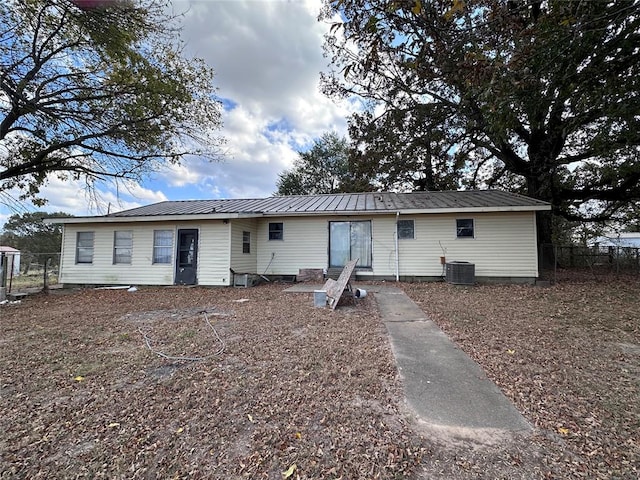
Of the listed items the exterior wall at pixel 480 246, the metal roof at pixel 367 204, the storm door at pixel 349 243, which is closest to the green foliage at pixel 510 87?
the metal roof at pixel 367 204

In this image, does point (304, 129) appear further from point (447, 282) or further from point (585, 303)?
point (585, 303)

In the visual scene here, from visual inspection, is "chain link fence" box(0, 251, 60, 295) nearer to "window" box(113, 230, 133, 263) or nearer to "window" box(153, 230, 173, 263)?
"window" box(113, 230, 133, 263)

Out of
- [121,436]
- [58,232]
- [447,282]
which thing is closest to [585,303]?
[447,282]

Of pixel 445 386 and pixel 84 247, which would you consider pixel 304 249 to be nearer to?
pixel 84 247

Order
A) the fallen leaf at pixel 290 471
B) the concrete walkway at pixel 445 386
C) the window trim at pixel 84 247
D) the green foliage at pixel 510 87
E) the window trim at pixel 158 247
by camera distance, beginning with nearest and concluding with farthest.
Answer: the fallen leaf at pixel 290 471 → the concrete walkway at pixel 445 386 → the green foliage at pixel 510 87 → the window trim at pixel 158 247 → the window trim at pixel 84 247

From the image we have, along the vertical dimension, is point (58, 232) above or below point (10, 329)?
above

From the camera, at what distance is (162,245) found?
10.8 m

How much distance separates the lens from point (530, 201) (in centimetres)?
996

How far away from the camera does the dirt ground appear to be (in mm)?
1935

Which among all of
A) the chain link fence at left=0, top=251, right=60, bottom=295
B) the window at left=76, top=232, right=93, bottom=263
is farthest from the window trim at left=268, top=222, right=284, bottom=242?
the chain link fence at left=0, top=251, right=60, bottom=295

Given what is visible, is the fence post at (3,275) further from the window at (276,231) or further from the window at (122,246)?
the window at (276,231)

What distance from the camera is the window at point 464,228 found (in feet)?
34.0

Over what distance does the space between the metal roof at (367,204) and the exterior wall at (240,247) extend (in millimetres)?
514

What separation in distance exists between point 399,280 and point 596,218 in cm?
1422
